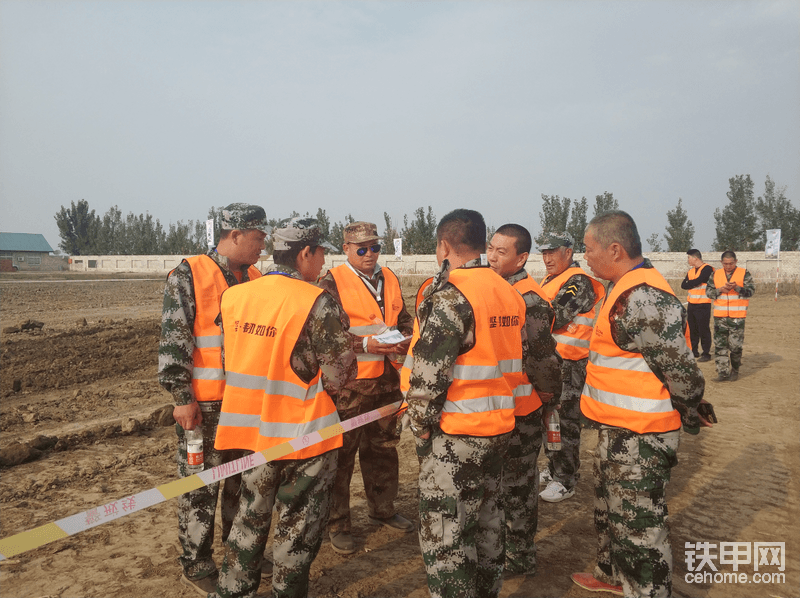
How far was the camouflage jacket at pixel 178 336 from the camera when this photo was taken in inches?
124

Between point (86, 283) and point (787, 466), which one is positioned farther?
point (86, 283)

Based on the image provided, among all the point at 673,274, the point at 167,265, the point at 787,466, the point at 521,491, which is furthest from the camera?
the point at 167,265

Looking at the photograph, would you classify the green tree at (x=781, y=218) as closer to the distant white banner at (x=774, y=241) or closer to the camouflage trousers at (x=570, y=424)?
the distant white banner at (x=774, y=241)

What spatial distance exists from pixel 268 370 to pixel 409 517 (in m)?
2.50

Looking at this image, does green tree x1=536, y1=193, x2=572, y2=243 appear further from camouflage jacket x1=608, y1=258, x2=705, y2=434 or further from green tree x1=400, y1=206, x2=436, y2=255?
camouflage jacket x1=608, y1=258, x2=705, y2=434

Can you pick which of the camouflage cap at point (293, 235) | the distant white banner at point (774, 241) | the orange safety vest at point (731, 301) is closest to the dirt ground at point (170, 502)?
the orange safety vest at point (731, 301)

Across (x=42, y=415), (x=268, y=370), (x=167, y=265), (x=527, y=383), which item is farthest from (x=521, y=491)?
(x=167, y=265)

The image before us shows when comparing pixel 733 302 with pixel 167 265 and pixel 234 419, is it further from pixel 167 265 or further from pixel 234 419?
pixel 167 265

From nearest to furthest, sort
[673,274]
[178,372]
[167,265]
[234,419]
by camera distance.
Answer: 1. [234,419]
2. [178,372]
3. [673,274]
4. [167,265]

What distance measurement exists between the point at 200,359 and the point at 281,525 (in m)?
1.22

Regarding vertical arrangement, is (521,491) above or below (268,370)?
below

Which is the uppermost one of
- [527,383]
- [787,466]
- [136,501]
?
[527,383]

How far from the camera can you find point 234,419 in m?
2.72

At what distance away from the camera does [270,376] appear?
Answer: 260cm
